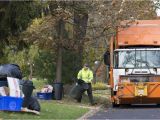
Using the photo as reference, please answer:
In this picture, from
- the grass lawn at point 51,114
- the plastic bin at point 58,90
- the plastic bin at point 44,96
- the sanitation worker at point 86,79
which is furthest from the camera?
the plastic bin at point 58,90

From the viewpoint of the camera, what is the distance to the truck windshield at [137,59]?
25.7m

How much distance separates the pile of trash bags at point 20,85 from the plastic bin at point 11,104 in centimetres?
21

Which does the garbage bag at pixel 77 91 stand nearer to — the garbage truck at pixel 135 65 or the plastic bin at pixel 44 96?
the plastic bin at pixel 44 96

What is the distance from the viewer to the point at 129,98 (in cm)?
2512

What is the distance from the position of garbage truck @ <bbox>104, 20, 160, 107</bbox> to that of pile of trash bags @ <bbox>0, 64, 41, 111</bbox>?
7.32m

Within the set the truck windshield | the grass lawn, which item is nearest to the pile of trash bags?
the grass lawn

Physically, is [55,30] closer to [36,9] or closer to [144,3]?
[144,3]

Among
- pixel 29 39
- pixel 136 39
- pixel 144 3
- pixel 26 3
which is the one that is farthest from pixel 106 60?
pixel 26 3

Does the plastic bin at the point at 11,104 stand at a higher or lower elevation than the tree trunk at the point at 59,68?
lower

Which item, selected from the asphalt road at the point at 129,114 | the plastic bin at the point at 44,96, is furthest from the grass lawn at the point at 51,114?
the plastic bin at the point at 44,96

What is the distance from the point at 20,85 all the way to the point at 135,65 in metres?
8.71

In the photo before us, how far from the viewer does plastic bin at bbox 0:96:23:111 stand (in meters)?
17.7

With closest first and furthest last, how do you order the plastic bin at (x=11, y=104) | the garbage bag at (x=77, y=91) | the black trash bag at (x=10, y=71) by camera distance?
the plastic bin at (x=11, y=104) < the black trash bag at (x=10, y=71) < the garbage bag at (x=77, y=91)

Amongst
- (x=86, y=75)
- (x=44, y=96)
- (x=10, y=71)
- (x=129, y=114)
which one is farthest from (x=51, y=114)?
(x=44, y=96)
